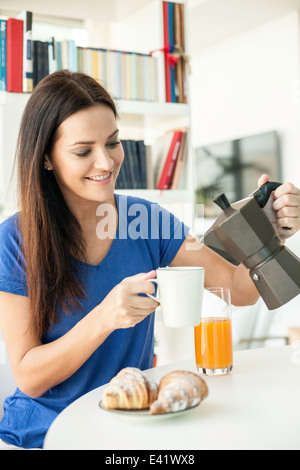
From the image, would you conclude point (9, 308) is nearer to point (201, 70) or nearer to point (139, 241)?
point (139, 241)

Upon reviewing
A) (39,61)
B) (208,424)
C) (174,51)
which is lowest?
(208,424)

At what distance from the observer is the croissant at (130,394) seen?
0.77 meters

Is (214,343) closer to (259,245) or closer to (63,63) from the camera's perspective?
(259,245)

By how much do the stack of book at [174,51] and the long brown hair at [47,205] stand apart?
1.43 metres

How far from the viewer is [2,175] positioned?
2293 millimetres

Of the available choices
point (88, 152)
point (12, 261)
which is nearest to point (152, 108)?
point (88, 152)

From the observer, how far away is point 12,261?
120 centimetres

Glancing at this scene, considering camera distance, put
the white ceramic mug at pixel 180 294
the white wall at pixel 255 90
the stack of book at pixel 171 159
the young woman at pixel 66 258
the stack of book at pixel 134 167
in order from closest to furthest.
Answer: the white ceramic mug at pixel 180 294 < the young woman at pixel 66 258 < the stack of book at pixel 134 167 < the stack of book at pixel 171 159 < the white wall at pixel 255 90

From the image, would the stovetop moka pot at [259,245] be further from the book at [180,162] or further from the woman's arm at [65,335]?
the book at [180,162]

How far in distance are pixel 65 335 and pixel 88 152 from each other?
40 cm

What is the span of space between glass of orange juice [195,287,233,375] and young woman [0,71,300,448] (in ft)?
0.60

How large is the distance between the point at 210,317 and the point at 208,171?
4.65 meters

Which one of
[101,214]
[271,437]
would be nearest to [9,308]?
[101,214]

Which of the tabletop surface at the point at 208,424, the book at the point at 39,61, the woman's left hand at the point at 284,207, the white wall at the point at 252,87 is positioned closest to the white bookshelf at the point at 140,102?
the book at the point at 39,61
